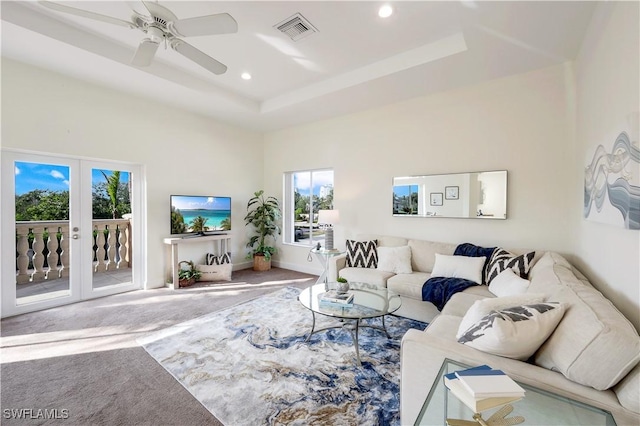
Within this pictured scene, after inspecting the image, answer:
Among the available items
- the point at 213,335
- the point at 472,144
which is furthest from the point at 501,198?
the point at 213,335

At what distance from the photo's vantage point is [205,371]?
2111 mm

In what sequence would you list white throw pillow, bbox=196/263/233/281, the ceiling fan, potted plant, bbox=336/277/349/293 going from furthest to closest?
white throw pillow, bbox=196/263/233/281, potted plant, bbox=336/277/349/293, the ceiling fan

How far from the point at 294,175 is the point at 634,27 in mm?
4699

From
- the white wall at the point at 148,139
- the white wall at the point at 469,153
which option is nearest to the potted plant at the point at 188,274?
the white wall at the point at 148,139

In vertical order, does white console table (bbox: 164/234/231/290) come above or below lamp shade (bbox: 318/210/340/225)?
below

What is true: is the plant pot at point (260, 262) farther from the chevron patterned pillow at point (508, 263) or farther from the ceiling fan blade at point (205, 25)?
the ceiling fan blade at point (205, 25)

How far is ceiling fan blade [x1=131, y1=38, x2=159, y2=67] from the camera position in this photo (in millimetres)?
2193

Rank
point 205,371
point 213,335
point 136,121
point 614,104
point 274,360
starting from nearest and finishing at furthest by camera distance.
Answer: point 614,104, point 205,371, point 274,360, point 213,335, point 136,121

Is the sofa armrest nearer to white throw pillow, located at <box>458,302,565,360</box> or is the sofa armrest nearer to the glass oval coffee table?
the glass oval coffee table

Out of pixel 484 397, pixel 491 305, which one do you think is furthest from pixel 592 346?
pixel 484 397

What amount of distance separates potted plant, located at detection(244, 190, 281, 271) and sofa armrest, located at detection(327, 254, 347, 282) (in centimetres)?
210

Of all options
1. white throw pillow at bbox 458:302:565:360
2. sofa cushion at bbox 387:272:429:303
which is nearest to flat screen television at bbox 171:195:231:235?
sofa cushion at bbox 387:272:429:303

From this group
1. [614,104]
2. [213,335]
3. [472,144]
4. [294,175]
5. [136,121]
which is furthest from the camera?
[294,175]

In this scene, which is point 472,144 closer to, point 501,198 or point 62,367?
point 501,198
